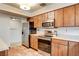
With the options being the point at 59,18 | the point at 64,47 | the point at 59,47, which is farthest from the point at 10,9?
the point at 64,47

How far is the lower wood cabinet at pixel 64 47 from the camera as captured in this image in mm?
2254

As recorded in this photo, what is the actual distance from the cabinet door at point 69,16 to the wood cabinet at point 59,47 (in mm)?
608

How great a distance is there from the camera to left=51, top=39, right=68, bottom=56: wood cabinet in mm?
2479

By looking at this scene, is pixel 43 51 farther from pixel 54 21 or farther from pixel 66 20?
pixel 66 20

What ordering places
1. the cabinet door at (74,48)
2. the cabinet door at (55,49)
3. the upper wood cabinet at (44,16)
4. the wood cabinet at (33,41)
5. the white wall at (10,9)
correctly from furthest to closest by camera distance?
the wood cabinet at (33,41), the upper wood cabinet at (44,16), the white wall at (10,9), the cabinet door at (55,49), the cabinet door at (74,48)

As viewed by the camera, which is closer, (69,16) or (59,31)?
(69,16)

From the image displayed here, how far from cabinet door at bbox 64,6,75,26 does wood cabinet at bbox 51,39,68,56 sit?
1.99 feet

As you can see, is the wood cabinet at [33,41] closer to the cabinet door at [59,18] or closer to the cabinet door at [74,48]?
the cabinet door at [59,18]

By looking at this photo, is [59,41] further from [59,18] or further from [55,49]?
[59,18]

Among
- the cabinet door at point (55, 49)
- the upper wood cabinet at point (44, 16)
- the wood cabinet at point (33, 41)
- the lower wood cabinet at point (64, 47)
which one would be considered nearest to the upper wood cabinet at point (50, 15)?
the upper wood cabinet at point (44, 16)

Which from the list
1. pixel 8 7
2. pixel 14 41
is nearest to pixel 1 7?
pixel 8 7

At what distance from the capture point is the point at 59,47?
8.73ft

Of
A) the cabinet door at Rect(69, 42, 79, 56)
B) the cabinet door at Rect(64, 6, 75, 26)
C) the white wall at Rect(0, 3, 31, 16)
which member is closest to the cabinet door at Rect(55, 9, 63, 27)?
the cabinet door at Rect(64, 6, 75, 26)

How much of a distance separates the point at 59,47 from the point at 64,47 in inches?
7.9
